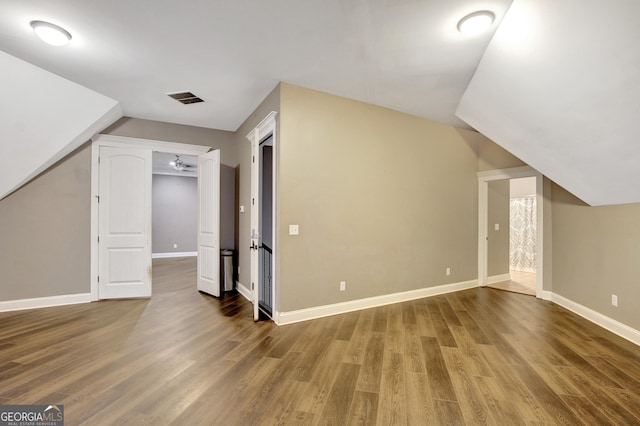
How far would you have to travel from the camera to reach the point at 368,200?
399 cm

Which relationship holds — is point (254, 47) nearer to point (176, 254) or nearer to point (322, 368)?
point (322, 368)

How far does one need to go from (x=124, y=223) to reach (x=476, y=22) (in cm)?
520

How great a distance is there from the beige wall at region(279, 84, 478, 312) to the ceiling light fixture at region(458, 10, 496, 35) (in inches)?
66.9

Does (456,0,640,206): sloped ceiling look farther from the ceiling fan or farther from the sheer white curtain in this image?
the ceiling fan

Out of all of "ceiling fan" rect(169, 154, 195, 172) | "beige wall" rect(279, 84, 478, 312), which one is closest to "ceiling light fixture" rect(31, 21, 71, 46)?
"beige wall" rect(279, 84, 478, 312)

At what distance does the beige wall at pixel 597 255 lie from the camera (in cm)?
306

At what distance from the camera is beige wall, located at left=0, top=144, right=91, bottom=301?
3.78 meters

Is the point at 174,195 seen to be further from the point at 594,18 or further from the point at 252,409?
the point at 594,18

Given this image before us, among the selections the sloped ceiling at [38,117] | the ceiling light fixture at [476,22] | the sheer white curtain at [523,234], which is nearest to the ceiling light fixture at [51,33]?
the sloped ceiling at [38,117]

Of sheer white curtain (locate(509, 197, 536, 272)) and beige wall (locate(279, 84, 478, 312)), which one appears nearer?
beige wall (locate(279, 84, 478, 312))

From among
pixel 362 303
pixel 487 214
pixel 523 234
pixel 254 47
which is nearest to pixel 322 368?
pixel 362 303

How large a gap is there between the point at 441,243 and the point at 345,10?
379cm

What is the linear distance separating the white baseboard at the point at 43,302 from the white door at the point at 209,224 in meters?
1.62

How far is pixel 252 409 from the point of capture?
1.87 metres
